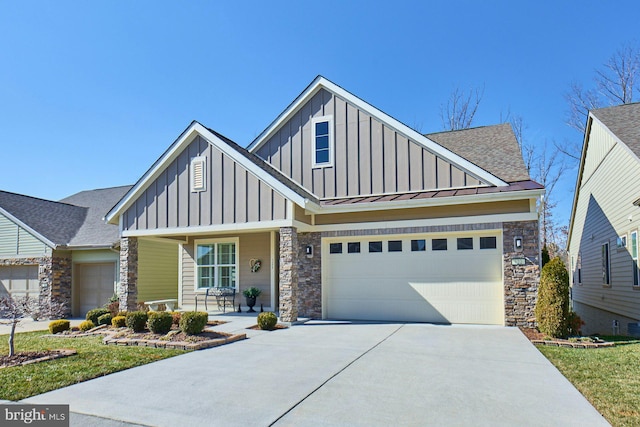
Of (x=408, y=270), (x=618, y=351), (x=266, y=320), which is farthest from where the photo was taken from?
(x=408, y=270)

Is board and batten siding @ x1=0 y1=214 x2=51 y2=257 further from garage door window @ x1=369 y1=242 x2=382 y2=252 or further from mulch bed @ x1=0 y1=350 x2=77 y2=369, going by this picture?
garage door window @ x1=369 y1=242 x2=382 y2=252

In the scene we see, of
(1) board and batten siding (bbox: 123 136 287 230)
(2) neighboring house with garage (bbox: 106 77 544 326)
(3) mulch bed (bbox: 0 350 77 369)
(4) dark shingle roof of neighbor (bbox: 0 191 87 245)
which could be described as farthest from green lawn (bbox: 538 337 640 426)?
(4) dark shingle roof of neighbor (bbox: 0 191 87 245)

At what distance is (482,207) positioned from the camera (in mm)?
10938

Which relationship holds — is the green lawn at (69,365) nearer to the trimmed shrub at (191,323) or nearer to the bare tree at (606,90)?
the trimmed shrub at (191,323)

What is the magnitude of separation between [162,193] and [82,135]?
6.23m

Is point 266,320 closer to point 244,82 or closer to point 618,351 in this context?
point 618,351

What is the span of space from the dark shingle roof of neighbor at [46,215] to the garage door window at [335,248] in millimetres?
10296

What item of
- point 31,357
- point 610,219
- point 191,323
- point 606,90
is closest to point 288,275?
point 191,323

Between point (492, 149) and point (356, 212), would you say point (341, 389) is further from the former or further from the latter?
point (492, 149)

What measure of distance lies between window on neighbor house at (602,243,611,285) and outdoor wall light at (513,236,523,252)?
554 cm

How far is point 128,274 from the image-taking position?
12969 mm

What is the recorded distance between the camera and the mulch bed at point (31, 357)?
7.21 m

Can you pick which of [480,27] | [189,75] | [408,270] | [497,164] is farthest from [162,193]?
[480,27]

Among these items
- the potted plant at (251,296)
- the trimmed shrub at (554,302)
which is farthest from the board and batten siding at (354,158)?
the potted plant at (251,296)
